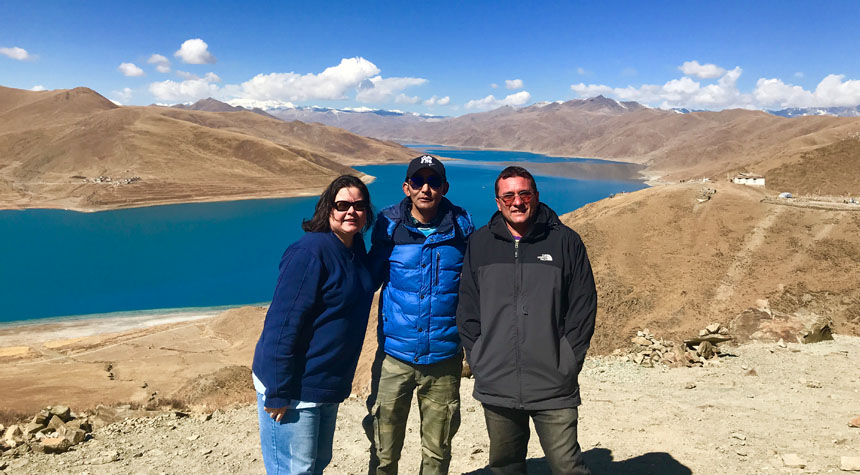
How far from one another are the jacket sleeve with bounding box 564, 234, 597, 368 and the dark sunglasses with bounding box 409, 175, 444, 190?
122 cm

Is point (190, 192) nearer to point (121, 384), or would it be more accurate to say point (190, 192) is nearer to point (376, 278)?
point (121, 384)

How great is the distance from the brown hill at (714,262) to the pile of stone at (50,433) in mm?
16755

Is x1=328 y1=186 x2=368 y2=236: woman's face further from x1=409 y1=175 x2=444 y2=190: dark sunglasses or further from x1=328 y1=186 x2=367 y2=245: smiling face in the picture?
x1=409 y1=175 x2=444 y2=190: dark sunglasses

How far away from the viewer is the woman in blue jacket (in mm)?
3324

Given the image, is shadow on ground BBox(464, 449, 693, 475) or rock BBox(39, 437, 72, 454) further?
rock BBox(39, 437, 72, 454)

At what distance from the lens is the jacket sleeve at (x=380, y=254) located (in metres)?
4.00

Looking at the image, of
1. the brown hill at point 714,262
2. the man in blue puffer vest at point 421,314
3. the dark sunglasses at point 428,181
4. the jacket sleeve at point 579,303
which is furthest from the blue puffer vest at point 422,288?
the brown hill at point 714,262

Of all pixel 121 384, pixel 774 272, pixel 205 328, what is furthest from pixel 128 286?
pixel 774 272

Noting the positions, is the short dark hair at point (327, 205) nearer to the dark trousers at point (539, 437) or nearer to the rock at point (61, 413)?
the dark trousers at point (539, 437)

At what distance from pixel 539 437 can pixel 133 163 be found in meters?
105

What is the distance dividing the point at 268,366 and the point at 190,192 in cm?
8850

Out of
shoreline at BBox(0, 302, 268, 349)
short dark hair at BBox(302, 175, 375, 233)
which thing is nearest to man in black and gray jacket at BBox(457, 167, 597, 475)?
short dark hair at BBox(302, 175, 375, 233)

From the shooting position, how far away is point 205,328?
2545cm

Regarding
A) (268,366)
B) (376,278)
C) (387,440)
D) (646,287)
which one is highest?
(376,278)
